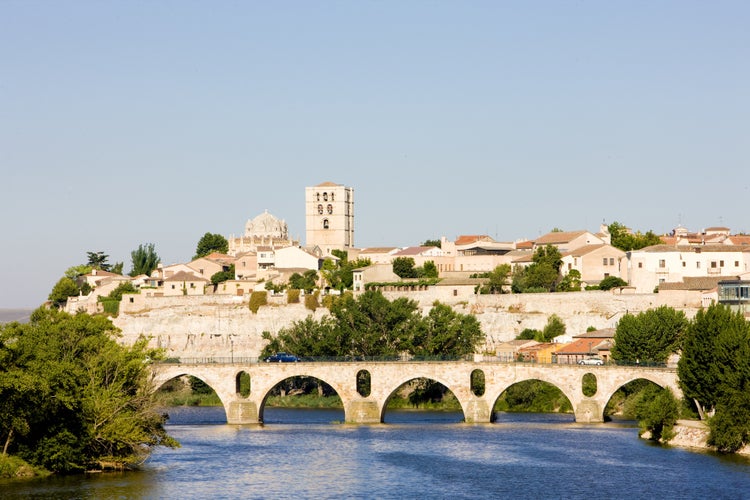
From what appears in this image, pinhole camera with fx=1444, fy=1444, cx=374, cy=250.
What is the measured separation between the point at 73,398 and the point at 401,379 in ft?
80.0

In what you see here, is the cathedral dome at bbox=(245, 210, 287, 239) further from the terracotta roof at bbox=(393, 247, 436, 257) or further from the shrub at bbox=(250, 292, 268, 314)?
the shrub at bbox=(250, 292, 268, 314)

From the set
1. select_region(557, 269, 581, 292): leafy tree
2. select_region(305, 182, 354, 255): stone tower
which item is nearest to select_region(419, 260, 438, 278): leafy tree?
select_region(557, 269, 581, 292): leafy tree

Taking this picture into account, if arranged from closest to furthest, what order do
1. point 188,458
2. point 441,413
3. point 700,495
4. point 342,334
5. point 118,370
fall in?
1. point 700,495
2. point 118,370
3. point 188,458
4. point 441,413
5. point 342,334

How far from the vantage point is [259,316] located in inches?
4220

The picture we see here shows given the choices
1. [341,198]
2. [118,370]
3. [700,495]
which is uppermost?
[341,198]

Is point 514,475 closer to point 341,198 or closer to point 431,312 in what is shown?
point 431,312

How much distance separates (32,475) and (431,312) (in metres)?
40.6

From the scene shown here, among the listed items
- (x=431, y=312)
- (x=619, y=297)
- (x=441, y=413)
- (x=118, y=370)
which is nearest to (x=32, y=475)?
(x=118, y=370)

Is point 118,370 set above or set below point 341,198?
below

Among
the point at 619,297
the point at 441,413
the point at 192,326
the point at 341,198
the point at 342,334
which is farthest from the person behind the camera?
the point at 341,198

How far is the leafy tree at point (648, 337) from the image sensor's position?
7419 centimetres

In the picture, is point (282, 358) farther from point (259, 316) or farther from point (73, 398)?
point (73, 398)

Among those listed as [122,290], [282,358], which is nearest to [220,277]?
[122,290]

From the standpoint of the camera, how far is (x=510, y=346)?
9119 cm
